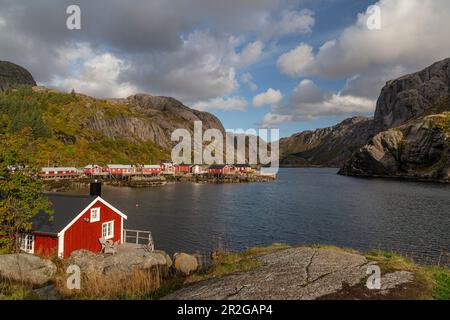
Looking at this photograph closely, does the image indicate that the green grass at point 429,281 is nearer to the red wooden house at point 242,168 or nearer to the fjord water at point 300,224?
the fjord water at point 300,224

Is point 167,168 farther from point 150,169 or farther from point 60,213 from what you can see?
point 60,213

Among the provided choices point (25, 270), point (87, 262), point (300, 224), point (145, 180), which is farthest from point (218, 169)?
point (25, 270)

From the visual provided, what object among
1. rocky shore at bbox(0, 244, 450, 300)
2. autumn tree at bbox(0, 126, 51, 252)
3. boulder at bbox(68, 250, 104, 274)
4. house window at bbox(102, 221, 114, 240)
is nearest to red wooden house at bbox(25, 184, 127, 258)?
house window at bbox(102, 221, 114, 240)

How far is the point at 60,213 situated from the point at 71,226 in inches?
67.9

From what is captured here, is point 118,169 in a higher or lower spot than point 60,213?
higher

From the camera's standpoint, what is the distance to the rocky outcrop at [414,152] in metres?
149

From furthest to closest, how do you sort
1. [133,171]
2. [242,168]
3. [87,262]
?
[242,168] < [133,171] < [87,262]

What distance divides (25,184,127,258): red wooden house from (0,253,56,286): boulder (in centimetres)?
682

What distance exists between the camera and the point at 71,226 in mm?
25750

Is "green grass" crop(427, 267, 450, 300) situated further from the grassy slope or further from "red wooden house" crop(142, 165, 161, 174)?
"red wooden house" crop(142, 165, 161, 174)

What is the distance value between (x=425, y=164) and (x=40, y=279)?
182 m

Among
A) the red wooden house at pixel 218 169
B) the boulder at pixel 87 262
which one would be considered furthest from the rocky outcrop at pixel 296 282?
the red wooden house at pixel 218 169
